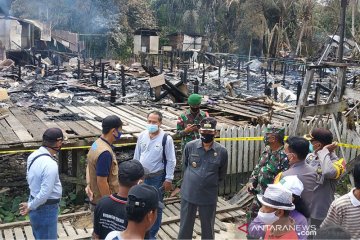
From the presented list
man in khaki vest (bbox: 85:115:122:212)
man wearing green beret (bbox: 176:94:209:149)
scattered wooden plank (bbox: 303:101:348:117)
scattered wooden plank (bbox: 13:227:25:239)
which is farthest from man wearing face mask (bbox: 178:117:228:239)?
scattered wooden plank (bbox: 303:101:348:117)

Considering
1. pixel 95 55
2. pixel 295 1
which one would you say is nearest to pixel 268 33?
pixel 295 1

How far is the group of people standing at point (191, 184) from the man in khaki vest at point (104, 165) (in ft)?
0.03

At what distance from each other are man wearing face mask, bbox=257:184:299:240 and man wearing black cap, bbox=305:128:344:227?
3.98 ft

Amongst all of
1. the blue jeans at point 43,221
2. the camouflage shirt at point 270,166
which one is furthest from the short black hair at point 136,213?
the camouflage shirt at point 270,166

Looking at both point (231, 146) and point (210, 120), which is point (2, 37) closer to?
point (231, 146)

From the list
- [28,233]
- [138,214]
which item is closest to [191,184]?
[138,214]

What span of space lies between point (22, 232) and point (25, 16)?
1554 inches

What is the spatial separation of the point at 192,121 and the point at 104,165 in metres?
2.42

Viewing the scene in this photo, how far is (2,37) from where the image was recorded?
3434 centimetres

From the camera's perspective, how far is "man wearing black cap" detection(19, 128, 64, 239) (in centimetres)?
387

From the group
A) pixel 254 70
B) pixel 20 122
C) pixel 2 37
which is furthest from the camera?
pixel 2 37

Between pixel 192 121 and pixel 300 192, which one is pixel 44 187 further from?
pixel 192 121

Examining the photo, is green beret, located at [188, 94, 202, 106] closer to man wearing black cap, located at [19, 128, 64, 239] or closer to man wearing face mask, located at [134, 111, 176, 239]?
man wearing face mask, located at [134, 111, 176, 239]

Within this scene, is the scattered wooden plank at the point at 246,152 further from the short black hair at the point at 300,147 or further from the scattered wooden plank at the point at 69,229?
the short black hair at the point at 300,147
